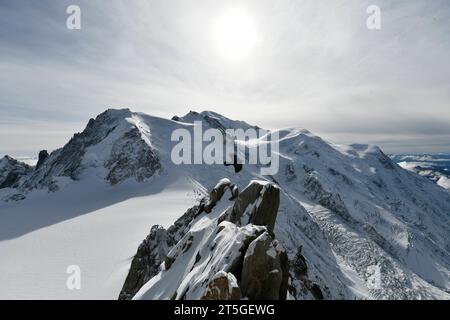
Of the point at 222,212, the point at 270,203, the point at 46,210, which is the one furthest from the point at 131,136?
the point at 270,203

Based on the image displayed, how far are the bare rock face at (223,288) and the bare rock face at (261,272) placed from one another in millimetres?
817

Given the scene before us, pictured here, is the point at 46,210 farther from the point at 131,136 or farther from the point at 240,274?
the point at 240,274

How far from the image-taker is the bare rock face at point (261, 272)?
1209cm

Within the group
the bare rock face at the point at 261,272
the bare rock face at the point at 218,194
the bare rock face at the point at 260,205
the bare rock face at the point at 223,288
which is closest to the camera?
the bare rock face at the point at 223,288

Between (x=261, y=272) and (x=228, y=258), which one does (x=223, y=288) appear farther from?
(x=228, y=258)

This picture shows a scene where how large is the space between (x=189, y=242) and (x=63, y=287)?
13.6 metres

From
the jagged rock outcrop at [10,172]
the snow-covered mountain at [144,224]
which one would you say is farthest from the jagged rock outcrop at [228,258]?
the jagged rock outcrop at [10,172]

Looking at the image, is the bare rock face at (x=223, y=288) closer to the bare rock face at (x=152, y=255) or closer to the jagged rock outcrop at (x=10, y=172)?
the bare rock face at (x=152, y=255)

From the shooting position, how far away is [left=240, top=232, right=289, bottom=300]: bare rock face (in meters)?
12.1

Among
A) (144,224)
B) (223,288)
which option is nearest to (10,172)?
(144,224)

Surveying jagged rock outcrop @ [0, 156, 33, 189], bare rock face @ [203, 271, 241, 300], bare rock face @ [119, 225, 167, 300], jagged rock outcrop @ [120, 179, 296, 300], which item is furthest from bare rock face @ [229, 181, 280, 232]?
jagged rock outcrop @ [0, 156, 33, 189]

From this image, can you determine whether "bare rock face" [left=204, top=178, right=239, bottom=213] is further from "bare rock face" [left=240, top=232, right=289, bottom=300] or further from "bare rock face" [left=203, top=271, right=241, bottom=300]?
"bare rock face" [left=203, top=271, right=241, bottom=300]

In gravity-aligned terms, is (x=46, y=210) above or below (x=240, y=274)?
below
